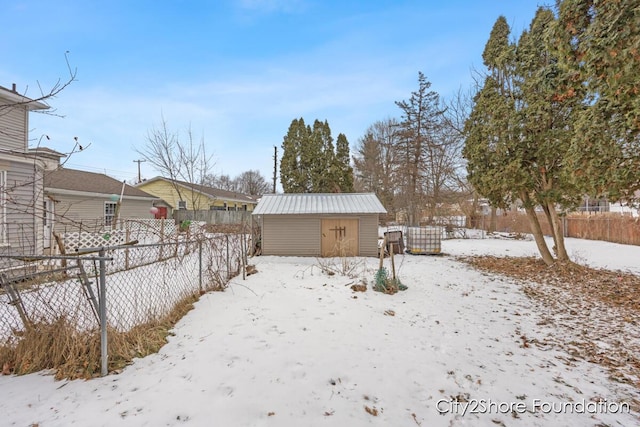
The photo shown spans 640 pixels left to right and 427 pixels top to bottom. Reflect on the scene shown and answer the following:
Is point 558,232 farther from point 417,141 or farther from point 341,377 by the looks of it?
point 417,141

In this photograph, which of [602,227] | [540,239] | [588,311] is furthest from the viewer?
[602,227]

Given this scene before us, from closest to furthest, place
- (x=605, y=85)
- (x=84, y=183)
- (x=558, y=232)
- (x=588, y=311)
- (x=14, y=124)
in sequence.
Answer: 1. (x=605, y=85)
2. (x=588, y=311)
3. (x=14, y=124)
4. (x=558, y=232)
5. (x=84, y=183)

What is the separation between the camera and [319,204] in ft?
41.0

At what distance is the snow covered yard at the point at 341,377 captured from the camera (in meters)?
2.27

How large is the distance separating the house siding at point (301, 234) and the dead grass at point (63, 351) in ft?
29.1

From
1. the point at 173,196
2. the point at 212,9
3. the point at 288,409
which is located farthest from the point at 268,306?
the point at 173,196

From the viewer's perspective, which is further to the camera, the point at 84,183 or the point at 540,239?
the point at 84,183

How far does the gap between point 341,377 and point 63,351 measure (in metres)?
2.84

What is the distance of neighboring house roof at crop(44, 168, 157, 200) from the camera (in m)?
12.7

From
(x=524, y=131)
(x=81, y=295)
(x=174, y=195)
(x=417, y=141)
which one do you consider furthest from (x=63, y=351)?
(x=174, y=195)

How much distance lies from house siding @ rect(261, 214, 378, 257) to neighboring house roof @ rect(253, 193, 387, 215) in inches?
11.8

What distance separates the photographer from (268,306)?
4.90 m

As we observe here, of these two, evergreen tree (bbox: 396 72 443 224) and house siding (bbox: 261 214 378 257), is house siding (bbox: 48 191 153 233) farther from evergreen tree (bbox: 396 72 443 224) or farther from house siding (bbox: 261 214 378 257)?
evergreen tree (bbox: 396 72 443 224)

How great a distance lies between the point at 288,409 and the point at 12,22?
5.65 meters
